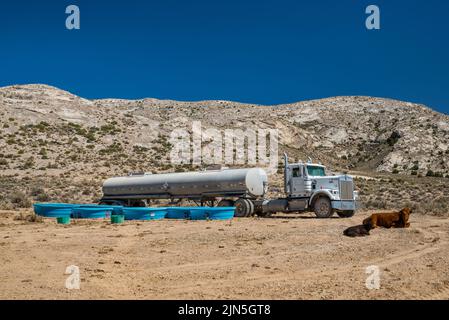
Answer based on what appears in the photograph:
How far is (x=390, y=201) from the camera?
38.5 m

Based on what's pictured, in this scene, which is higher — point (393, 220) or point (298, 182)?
point (298, 182)

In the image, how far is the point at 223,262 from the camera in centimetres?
1369

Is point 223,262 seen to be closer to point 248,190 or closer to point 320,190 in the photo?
point 320,190

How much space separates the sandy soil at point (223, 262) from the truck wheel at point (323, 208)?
488 centimetres

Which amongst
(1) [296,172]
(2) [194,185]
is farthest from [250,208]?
(2) [194,185]

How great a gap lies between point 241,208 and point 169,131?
164ft

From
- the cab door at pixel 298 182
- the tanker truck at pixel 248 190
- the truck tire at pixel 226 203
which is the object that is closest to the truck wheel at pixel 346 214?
the tanker truck at pixel 248 190

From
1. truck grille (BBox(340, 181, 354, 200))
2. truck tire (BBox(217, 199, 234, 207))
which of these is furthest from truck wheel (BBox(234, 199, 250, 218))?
truck grille (BBox(340, 181, 354, 200))

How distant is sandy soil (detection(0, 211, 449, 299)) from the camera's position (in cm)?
1029

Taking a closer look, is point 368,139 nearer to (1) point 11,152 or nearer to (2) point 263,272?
(1) point 11,152

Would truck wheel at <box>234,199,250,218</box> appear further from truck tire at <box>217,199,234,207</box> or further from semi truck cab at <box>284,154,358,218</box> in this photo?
semi truck cab at <box>284,154,358,218</box>
